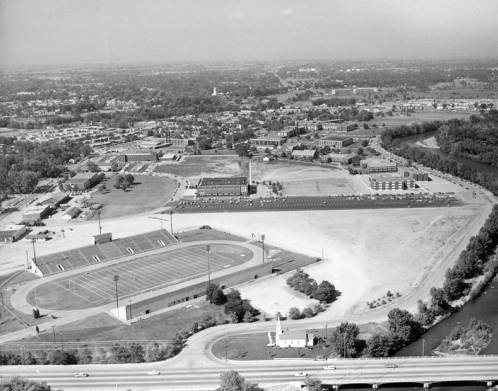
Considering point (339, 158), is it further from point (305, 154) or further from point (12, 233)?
point (12, 233)

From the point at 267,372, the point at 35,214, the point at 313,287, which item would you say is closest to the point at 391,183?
the point at 313,287

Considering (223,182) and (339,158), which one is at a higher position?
(339,158)

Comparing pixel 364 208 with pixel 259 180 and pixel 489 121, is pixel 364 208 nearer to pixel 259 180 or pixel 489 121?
pixel 259 180

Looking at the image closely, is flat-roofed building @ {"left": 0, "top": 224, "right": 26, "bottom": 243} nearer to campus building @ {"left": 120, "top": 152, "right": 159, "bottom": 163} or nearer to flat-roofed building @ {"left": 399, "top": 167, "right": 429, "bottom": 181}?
campus building @ {"left": 120, "top": 152, "right": 159, "bottom": 163}

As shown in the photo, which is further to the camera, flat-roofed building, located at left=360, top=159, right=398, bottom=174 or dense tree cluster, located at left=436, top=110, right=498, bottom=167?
dense tree cluster, located at left=436, top=110, right=498, bottom=167

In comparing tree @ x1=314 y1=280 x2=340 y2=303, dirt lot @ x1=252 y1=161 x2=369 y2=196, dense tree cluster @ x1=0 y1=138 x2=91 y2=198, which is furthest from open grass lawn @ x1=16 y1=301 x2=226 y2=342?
dense tree cluster @ x1=0 y1=138 x2=91 y2=198

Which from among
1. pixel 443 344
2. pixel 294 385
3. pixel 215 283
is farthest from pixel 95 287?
pixel 443 344

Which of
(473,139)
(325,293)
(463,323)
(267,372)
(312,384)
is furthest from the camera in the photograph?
(473,139)
